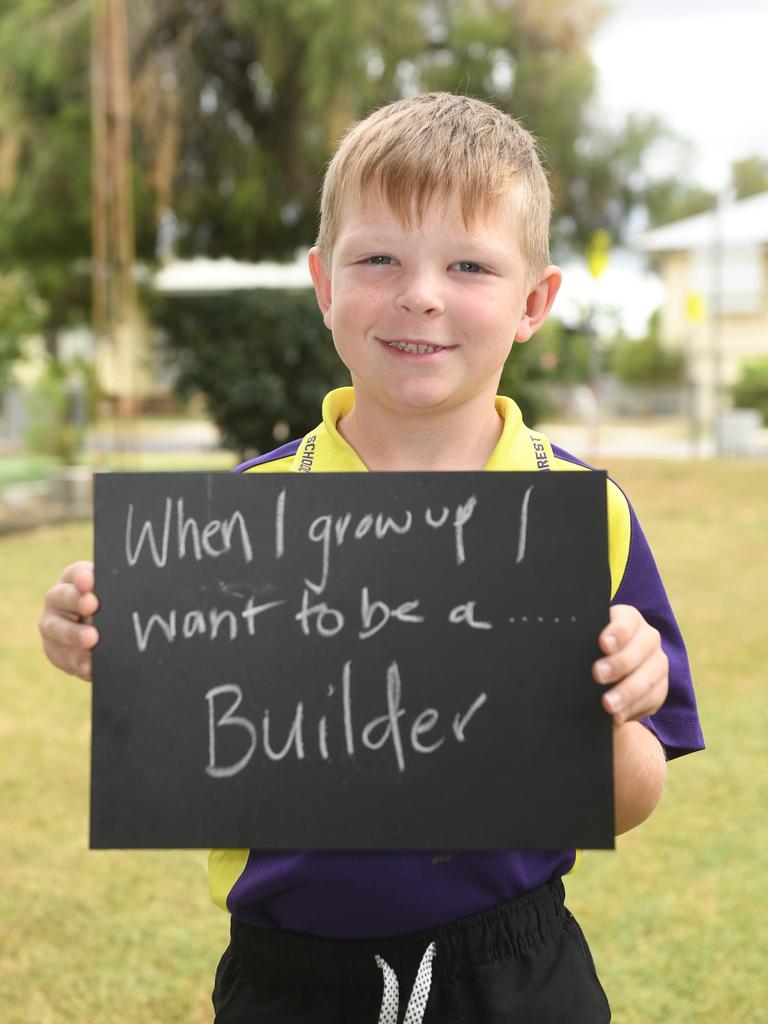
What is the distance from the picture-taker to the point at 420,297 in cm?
152

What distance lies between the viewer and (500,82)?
17969 mm

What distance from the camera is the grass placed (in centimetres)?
310

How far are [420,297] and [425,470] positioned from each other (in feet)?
0.72

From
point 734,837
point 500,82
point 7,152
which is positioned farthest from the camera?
point 500,82

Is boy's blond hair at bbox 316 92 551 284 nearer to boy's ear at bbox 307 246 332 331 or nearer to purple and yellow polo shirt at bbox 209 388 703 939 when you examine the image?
boy's ear at bbox 307 246 332 331

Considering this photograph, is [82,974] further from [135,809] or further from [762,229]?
[762,229]

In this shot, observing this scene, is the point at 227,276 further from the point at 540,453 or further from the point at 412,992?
the point at 412,992

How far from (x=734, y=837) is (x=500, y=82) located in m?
15.9

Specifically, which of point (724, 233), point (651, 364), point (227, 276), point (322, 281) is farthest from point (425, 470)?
point (651, 364)

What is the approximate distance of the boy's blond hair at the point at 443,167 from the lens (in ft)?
5.08

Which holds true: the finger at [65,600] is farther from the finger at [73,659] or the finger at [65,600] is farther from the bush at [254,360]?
the bush at [254,360]

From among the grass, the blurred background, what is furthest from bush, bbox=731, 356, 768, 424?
the grass

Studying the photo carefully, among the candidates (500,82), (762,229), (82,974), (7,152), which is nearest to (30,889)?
(82,974)

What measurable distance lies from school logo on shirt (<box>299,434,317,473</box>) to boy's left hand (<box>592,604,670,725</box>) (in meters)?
0.51
